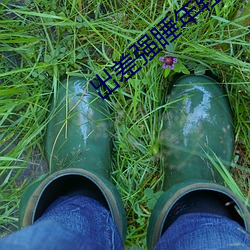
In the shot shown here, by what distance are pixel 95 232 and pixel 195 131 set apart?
54 centimetres

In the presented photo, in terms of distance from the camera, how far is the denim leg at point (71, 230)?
0.79 meters

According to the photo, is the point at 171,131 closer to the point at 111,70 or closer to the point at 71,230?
the point at 111,70

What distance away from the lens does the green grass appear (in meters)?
1.34

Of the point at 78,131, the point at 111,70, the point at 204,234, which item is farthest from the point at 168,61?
the point at 204,234

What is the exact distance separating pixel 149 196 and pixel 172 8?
1.92 ft

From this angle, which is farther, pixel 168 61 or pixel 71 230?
pixel 168 61

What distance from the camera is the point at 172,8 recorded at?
130 centimetres

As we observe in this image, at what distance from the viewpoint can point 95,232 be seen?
0.96 metres

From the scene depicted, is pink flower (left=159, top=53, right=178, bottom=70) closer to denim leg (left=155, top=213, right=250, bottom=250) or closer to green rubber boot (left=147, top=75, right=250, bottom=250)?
green rubber boot (left=147, top=75, right=250, bottom=250)

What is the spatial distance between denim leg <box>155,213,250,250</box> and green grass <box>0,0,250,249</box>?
0.30 metres

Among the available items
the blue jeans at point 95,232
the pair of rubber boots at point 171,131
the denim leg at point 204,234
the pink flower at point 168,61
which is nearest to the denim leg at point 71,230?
the blue jeans at point 95,232

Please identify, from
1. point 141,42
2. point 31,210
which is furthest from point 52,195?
point 141,42

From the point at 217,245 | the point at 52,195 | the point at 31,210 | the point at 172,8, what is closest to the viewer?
the point at 217,245

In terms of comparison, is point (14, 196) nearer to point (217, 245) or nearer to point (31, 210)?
point (31, 210)
